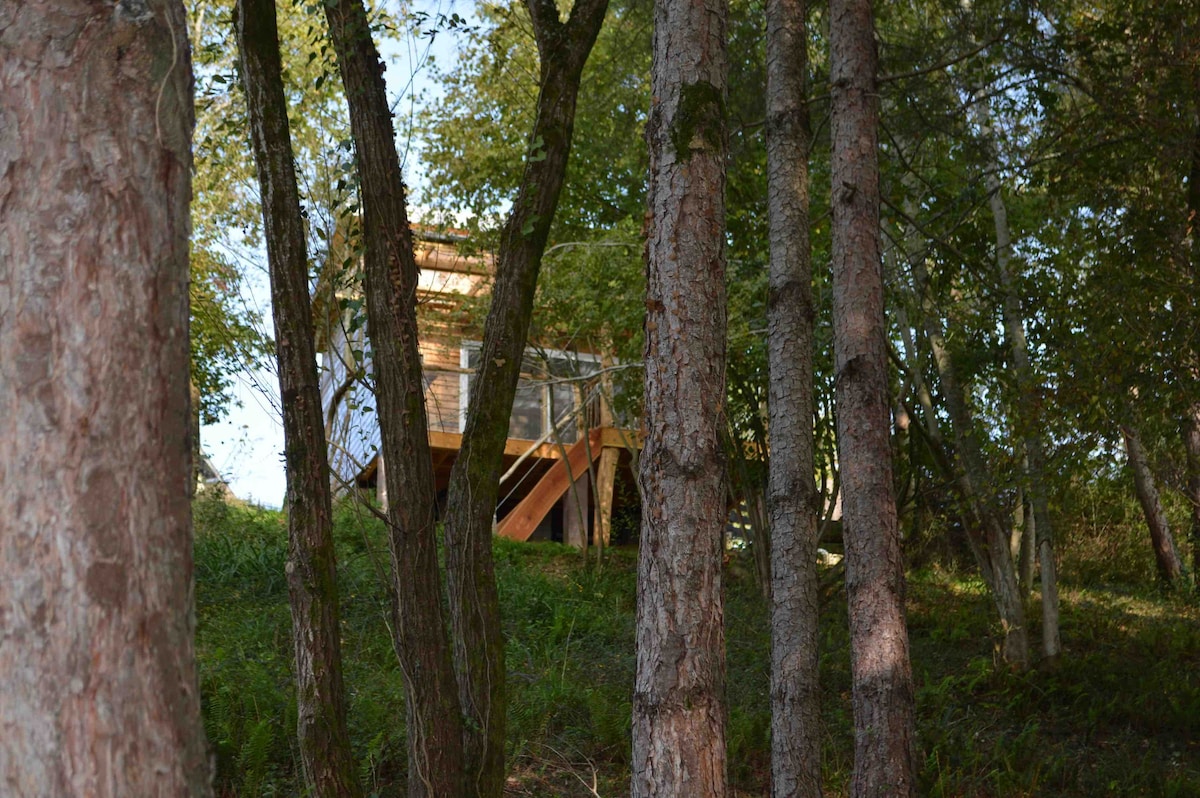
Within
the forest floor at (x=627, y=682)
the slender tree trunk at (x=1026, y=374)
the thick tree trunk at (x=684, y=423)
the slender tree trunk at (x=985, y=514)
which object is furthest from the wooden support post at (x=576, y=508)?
the thick tree trunk at (x=684, y=423)

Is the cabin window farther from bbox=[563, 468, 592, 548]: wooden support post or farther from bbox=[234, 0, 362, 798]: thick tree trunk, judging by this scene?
bbox=[234, 0, 362, 798]: thick tree trunk

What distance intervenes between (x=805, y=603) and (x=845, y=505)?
740 millimetres

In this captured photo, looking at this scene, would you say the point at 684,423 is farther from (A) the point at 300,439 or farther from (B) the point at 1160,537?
(B) the point at 1160,537

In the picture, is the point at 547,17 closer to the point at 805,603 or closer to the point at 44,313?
the point at 805,603

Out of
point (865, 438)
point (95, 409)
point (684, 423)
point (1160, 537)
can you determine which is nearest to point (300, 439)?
point (684, 423)

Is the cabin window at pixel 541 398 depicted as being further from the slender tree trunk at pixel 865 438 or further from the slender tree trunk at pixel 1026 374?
the slender tree trunk at pixel 865 438

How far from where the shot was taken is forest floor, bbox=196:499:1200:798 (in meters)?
9.34

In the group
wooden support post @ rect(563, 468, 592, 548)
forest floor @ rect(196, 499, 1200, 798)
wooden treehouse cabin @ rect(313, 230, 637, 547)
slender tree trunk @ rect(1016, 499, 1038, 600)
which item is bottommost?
forest floor @ rect(196, 499, 1200, 798)

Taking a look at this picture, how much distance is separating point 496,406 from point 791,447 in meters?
2.09

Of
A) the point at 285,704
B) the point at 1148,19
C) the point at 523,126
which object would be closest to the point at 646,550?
the point at 285,704

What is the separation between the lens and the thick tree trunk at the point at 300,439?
6250 millimetres

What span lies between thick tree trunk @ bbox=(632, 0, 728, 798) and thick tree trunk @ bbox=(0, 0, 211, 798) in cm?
260

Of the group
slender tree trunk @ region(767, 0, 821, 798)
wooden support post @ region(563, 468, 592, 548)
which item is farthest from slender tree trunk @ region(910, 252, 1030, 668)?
wooden support post @ region(563, 468, 592, 548)

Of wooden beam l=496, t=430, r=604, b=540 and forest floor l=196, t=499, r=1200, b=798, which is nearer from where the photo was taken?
forest floor l=196, t=499, r=1200, b=798
